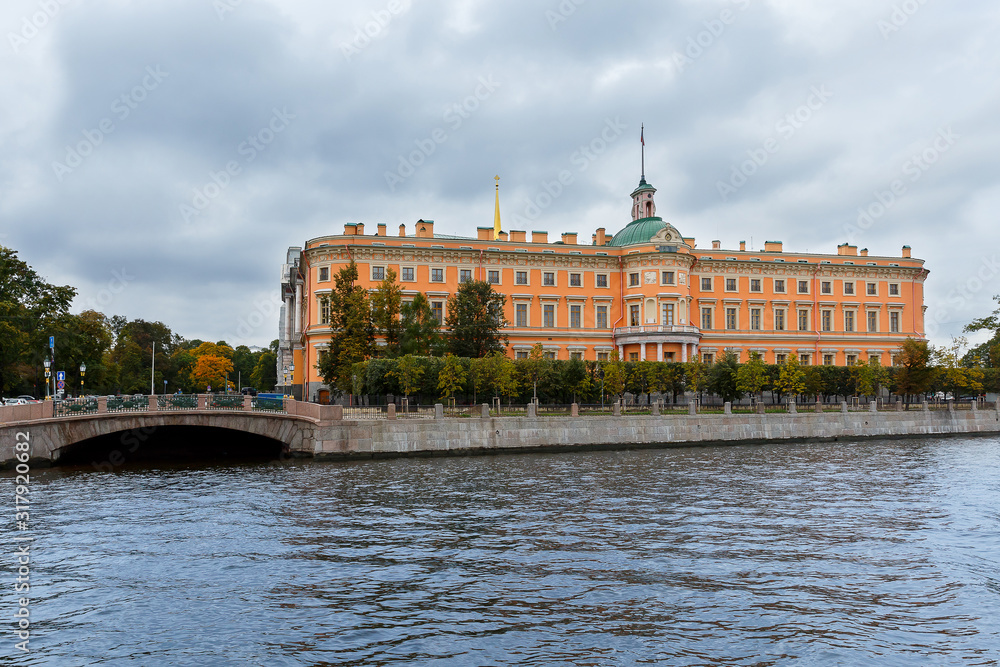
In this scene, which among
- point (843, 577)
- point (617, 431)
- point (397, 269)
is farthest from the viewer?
point (397, 269)

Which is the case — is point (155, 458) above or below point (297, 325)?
below

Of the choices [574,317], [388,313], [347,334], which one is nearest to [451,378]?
[388,313]

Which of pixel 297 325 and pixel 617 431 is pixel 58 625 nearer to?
pixel 617 431

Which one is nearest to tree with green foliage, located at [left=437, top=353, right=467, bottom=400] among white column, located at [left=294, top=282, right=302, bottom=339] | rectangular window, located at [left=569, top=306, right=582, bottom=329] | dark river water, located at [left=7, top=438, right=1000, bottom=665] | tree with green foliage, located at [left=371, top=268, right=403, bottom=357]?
tree with green foliage, located at [left=371, top=268, right=403, bottom=357]

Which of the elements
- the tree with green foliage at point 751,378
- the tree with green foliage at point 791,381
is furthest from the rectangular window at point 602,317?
the tree with green foliage at point 791,381

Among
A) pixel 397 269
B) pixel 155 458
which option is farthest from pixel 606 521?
pixel 397 269

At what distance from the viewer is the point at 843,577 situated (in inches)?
581

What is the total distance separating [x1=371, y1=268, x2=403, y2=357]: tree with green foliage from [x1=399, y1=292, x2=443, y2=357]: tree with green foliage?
1.58 feet

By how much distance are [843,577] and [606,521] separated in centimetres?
644

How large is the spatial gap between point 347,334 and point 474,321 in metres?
9.90

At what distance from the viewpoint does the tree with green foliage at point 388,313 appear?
54969 millimetres

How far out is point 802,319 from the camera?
72438 mm

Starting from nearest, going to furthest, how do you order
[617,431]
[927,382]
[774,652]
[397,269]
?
1. [774,652]
2. [617,431]
3. [927,382]
4. [397,269]

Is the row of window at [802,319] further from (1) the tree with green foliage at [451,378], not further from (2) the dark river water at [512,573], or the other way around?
(2) the dark river water at [512,573]
